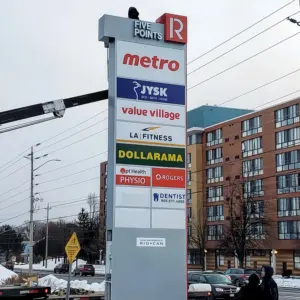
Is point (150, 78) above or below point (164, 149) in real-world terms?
above

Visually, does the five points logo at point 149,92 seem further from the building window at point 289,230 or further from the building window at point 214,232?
the building window at point 214,232

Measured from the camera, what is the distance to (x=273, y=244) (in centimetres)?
7462

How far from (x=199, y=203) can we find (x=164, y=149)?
8219cm

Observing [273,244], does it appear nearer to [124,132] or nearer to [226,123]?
[226,123]

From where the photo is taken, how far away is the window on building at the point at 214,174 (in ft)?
293

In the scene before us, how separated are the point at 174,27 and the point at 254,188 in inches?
2712

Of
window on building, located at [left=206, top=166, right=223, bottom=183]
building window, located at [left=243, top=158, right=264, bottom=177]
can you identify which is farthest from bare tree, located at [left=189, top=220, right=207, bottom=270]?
building window, located at [left=243, top=158, right=264, bottom=177]

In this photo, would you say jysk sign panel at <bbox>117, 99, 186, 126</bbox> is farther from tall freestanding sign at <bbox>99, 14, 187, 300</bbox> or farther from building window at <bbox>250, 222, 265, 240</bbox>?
building window at <bbox>250, 222, 265, 240</bbox>

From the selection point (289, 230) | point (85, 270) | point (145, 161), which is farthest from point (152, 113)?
point (289, 230)

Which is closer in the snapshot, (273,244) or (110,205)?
(110,205)

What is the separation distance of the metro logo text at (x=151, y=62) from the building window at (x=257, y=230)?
63.5 meters

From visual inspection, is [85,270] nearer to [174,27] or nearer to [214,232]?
[214,232]

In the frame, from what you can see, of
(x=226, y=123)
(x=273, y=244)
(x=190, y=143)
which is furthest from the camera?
(x=190, y=143)

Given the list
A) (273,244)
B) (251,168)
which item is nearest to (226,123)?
(251,168)
